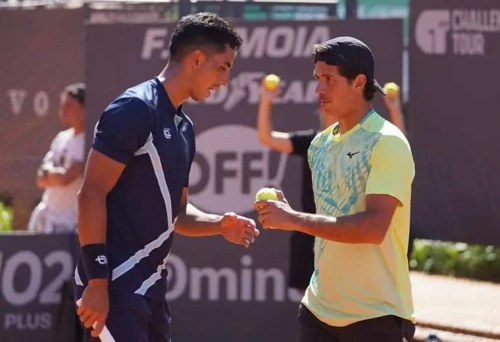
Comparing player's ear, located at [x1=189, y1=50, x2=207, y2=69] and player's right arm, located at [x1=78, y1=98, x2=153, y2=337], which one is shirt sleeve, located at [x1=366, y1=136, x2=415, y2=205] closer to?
player's ear, located at [x1=189, y1=50, x2=207, y2=69]

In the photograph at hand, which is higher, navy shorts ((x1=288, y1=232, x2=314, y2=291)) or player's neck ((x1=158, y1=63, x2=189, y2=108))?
player's neck ((x1=158, y1=63, x2=189, y2=108))

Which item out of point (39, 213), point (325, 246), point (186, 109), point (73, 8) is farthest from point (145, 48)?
point (325, 246)

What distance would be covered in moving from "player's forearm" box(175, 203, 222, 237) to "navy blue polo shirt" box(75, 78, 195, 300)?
1.07 ft

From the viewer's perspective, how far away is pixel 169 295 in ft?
25.7

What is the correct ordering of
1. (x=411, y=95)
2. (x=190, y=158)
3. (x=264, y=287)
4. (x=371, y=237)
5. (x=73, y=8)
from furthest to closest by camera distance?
1. (x=73, y=8)
2. (x=411, y=95)
3. (x=264, y=287)
4. (x=190, y=158)
5. (x=371, y=237)

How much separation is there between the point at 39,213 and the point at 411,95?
2.80 meters

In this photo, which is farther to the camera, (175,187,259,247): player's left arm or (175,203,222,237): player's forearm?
(175,203,222,237): player's forearm

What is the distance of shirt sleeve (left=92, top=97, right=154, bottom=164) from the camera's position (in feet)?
13.7

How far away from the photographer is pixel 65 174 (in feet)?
26.6

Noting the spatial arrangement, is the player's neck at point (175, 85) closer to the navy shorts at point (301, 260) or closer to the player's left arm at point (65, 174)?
the navy shorts at point (301, 260)

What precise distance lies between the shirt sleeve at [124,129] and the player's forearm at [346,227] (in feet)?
2.11

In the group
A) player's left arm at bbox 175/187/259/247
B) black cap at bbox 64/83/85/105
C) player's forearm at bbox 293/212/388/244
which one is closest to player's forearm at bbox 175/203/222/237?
player's left arm at bbox 175/187/259/247

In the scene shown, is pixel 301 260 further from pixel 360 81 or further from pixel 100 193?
pixel 100 193

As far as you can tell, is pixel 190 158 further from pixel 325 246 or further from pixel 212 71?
pixel 325 246
